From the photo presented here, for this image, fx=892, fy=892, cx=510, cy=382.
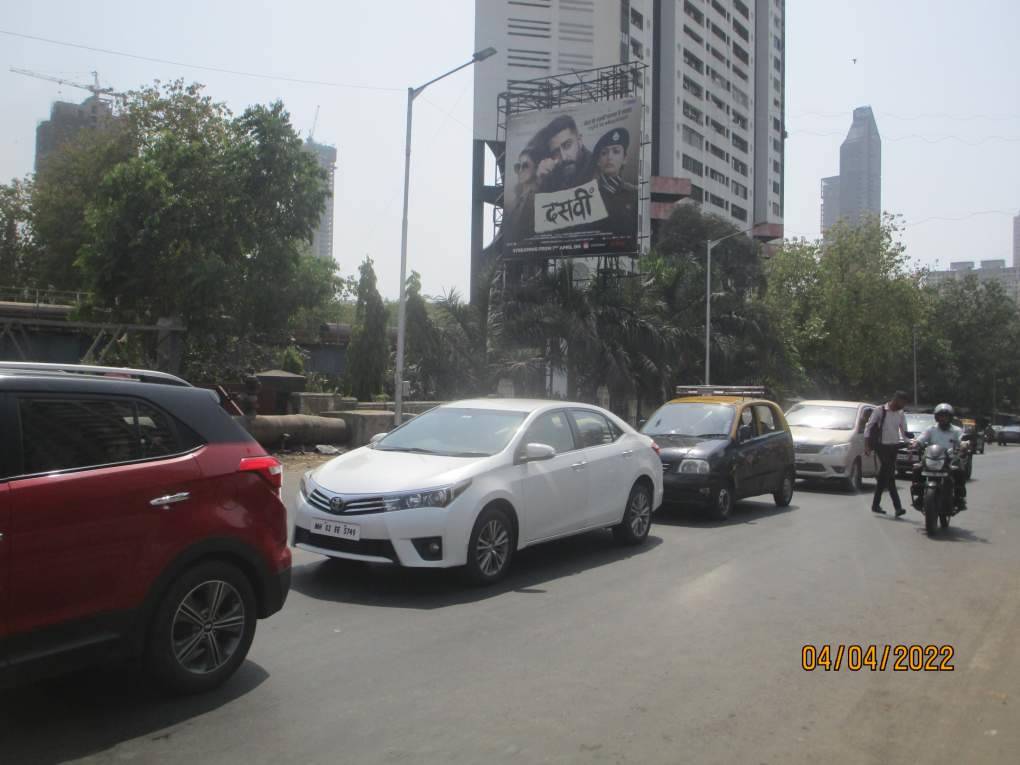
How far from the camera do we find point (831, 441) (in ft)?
52.5

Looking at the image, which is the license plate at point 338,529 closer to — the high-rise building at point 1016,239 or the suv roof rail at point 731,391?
the suv roof rail at point 731,391

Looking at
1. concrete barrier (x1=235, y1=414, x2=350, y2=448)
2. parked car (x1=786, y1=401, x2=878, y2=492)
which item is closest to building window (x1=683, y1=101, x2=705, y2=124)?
parked car (x1=786, y1=401, x2=878, y2=492)

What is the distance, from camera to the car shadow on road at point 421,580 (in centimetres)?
688

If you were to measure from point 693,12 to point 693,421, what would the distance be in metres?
79.0

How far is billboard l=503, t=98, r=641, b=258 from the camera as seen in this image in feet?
102

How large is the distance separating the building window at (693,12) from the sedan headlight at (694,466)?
78.1 m

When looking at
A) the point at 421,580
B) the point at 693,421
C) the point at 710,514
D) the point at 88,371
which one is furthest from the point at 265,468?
the point at 693,421

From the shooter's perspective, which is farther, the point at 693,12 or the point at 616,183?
the point at 693,12

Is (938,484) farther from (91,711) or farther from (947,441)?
(91,711)

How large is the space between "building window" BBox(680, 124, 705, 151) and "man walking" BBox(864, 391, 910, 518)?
70837 millimetres

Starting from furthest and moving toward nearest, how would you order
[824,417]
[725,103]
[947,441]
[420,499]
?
[725,103]
[824,417]
[947,441]
[420,499]

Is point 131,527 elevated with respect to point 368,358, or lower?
lower

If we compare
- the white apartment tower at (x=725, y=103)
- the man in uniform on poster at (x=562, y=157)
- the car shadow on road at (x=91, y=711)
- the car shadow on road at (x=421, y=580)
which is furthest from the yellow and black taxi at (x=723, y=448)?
the white apartment tower at (x=725, y=103)
